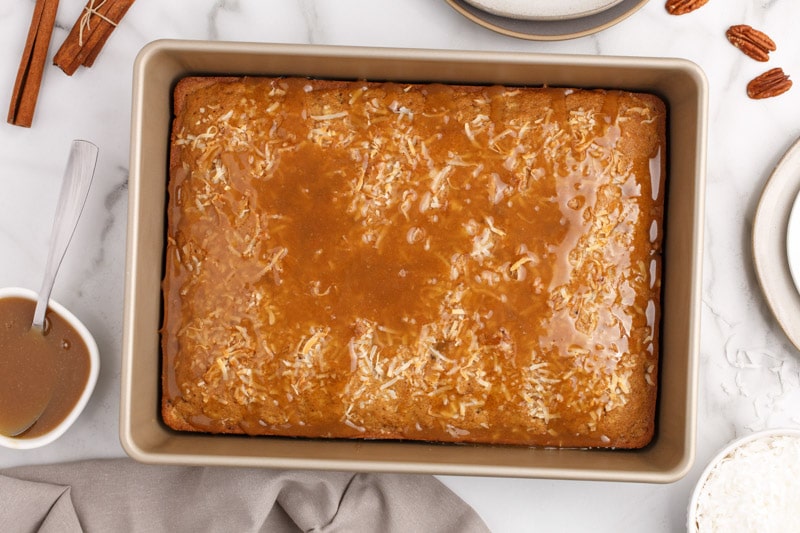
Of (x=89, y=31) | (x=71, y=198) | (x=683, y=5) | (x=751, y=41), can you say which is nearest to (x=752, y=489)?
(x=751, y=41)

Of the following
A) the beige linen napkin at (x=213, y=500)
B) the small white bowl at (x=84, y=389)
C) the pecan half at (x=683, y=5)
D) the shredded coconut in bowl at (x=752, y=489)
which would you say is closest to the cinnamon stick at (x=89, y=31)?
the small white bowl at (x=84, y=389)

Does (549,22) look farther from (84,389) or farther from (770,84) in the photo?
(84,389)

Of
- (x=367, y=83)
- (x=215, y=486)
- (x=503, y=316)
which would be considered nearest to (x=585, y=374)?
(x=503, y=316)

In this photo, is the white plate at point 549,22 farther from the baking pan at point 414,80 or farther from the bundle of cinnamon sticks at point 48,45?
the bundle of cinnamon sticks at point 48,45

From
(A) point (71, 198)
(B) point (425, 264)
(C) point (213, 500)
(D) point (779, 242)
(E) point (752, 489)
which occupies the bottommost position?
(E) point (752, 489)

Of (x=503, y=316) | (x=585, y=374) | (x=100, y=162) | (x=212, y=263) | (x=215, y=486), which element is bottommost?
(x=215, y=486)

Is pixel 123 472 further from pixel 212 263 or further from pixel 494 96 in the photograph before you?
pixel 494 96

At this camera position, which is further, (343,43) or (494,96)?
(343,43)
